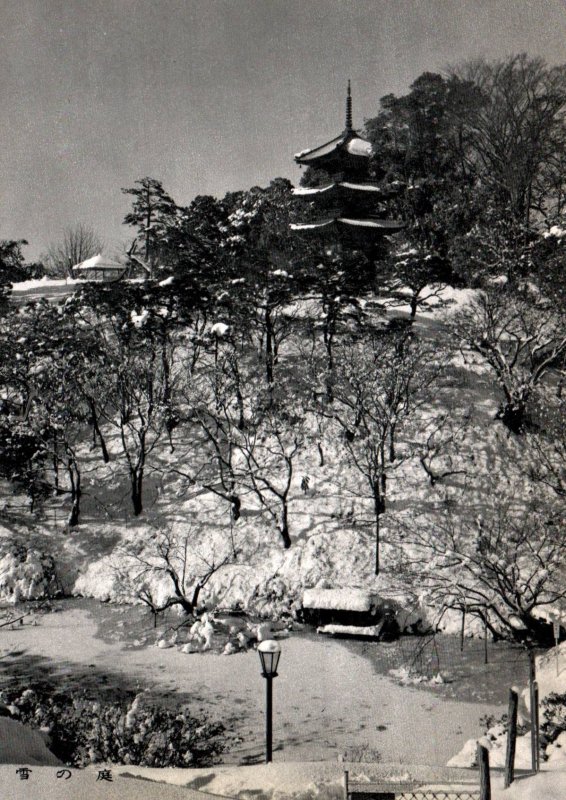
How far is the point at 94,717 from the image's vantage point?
10781 mm

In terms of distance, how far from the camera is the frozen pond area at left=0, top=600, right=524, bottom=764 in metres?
10.3

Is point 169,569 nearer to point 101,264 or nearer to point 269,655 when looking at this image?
point 269,655

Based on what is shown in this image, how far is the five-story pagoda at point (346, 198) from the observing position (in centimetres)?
2711

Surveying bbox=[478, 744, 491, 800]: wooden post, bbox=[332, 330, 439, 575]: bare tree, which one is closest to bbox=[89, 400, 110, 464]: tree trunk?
bbox=[332, 330, 439, 575]: bare tree

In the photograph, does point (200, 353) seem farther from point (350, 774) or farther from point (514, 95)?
point (350, 774)

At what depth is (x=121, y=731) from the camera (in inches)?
386

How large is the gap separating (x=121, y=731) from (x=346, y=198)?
938 inches

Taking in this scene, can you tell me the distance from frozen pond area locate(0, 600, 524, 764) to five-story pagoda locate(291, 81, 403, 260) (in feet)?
60.5

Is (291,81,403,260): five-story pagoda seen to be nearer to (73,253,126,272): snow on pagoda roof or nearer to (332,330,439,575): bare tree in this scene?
(332,330,439,575): bare tree

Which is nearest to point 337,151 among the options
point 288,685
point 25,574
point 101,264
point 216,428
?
point 101,264

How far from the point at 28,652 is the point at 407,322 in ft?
55.0

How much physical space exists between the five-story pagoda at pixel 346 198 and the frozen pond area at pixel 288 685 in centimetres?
1844

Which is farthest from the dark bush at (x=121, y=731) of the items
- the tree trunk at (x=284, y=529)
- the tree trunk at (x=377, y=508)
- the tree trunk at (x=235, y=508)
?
the tree trunk at (x=235, y=508)

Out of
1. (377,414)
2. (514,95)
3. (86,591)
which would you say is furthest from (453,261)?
(86,591)
